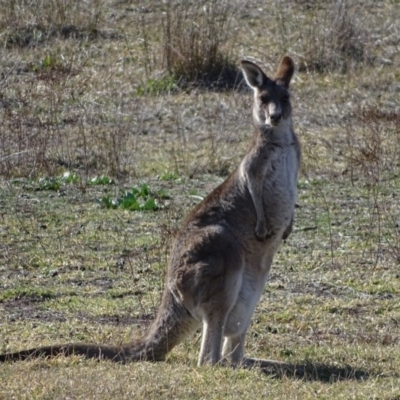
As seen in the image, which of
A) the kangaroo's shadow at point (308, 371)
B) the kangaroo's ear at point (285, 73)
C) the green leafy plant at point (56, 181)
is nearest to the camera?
the kangaroo's shadow at point (308, 371)

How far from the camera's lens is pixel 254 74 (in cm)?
622

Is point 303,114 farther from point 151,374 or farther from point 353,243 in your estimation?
point 151,374

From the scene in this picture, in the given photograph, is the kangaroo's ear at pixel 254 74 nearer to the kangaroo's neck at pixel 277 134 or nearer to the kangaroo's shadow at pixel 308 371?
the kangaroo's neck at pixel 277 134

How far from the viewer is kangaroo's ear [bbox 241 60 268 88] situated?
6.18 meters

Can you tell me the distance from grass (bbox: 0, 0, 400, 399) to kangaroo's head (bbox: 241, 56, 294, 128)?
49.3 inches

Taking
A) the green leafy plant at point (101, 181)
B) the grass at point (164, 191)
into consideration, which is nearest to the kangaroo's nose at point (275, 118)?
the grass at point (164, 191)

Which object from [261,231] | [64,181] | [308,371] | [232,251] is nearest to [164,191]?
[64,181]

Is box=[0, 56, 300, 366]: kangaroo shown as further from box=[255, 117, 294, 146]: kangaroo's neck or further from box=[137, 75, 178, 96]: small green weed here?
box=[137, 75, 178, 96]: small green weed

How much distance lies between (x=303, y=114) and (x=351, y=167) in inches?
88.7

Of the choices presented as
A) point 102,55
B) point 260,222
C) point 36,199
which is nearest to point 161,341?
point 260,222

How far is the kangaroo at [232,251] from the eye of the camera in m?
5.54

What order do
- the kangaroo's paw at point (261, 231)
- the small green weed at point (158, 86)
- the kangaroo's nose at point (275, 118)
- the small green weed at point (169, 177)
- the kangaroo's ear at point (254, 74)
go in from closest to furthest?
the kangaroo's paw at point (261, 231) → the kangaroo's nose at point (275, 118) → the kangaroo's ear at point (254, 74) → the small green weed at point (169, 177) → the small green weed at point (158, 86)

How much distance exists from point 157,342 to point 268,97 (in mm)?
1526

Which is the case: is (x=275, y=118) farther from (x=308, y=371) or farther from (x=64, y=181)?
(x=64, y=181)
